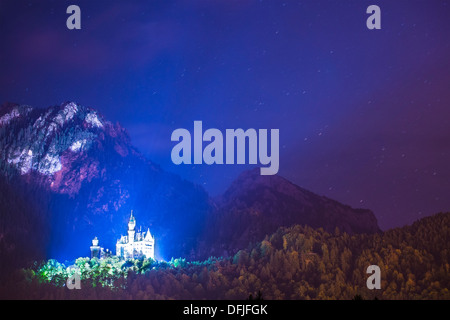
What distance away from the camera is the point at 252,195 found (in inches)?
4670

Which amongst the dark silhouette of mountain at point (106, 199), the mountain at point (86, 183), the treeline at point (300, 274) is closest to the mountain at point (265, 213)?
the dark silhouette of mountain at point (106, 199)

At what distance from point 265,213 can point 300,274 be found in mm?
53791

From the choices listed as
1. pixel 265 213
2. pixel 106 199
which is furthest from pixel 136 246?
pixel 265 213

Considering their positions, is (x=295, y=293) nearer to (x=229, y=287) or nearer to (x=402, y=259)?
(x=229, y=287)

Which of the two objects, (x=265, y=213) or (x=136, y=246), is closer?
(x=136, y=246)

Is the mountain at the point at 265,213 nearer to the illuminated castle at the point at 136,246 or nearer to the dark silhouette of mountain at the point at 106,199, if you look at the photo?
the dark silhouette of mountain at the point at 106,199

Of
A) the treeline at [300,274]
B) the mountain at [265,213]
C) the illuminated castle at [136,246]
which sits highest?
the mountain at [265,213]

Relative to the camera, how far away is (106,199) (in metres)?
102

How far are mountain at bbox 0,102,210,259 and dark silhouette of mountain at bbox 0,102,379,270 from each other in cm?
20

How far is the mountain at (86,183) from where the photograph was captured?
92562mm

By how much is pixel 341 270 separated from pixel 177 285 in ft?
57.0

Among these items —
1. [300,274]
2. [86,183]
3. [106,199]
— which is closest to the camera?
[300,274]

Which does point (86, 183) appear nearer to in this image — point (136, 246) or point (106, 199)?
point (106, 199)

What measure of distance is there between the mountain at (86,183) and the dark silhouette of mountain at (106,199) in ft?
0.65
